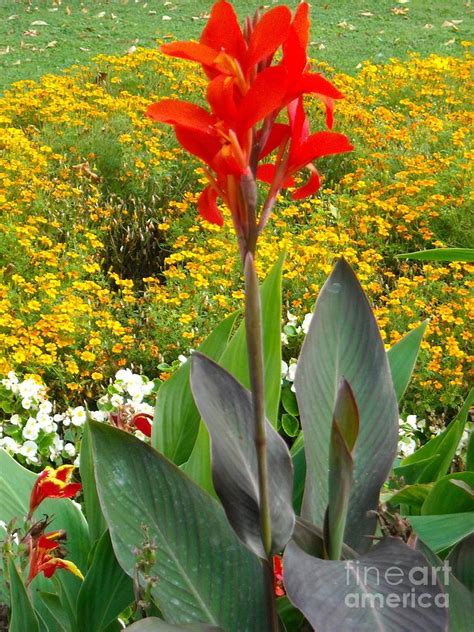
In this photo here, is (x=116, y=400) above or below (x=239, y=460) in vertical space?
below

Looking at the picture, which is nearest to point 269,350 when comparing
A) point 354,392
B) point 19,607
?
point 354,392

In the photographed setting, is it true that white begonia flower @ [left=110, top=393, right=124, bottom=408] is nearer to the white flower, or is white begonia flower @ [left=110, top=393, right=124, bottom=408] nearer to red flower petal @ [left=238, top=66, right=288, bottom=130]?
the white flower

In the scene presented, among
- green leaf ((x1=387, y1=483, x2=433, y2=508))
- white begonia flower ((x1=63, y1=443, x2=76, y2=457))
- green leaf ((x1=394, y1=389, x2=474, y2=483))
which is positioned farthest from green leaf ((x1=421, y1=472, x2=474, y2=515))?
white begonia flower ((x1=63, y1=443, x2=76, y2=457))

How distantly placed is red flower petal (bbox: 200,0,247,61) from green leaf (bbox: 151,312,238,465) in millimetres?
813

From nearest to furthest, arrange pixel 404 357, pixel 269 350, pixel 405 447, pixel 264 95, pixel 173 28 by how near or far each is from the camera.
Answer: pixel 264 95, pixel 269 350, pixel 404 357, pixel 405 447, pixel 173 28

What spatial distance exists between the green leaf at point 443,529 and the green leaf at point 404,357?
11.9 inches

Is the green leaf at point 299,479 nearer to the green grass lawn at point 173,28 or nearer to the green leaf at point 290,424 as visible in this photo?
the green leaf at point 290,424

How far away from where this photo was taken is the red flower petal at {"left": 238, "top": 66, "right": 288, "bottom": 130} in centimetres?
83

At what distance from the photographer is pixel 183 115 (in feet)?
2.86

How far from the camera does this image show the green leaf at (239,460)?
1084 mm

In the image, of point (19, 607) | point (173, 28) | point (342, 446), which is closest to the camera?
point (342, 446)

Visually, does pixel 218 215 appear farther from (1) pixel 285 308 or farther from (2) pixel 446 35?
(2) pixel 446 35

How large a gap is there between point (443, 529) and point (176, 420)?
21.7 inches

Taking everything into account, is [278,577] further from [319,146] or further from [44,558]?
[319,146]
